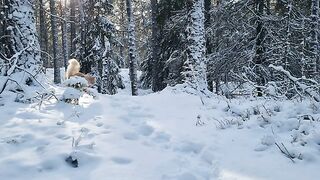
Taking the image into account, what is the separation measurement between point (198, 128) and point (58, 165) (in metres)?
2.15

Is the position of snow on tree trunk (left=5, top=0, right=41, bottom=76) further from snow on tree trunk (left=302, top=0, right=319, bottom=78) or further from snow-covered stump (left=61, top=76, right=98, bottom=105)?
snow on tree trunk (left=302, top=0, right=319, bottom=78)

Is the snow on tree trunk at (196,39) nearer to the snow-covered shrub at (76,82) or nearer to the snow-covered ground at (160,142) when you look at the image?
the snow-covered shrub at (76,82)

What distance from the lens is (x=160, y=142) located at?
191 inches

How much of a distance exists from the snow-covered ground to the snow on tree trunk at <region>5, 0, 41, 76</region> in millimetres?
1317

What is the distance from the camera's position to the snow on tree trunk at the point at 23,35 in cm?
718

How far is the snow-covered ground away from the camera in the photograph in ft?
12.6

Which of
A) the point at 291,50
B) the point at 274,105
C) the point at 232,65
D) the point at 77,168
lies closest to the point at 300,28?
the point at 291,50

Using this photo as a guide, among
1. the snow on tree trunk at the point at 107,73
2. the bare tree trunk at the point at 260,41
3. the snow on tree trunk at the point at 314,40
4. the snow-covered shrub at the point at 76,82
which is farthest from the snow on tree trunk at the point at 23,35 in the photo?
the snow on tree trunk at the point at 107,73

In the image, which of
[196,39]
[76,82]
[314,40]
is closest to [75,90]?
[76,82]

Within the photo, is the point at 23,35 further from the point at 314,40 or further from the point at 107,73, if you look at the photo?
the point at 107,73

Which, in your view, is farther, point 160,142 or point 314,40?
point 314,40

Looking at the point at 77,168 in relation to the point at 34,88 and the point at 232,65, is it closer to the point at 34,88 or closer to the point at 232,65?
the point at 34,88

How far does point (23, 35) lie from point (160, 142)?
13.0 ft

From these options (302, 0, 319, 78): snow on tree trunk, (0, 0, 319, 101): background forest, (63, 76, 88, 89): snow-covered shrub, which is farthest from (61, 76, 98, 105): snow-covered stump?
(302, 0, 319, 78): snow on tree trunk
